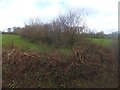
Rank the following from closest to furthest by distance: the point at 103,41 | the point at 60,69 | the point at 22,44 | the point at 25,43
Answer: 1. the point at 60,69
2. the point at 103,41
3. the point at 22,44
4. the point at 25,43

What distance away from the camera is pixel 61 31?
12227 mm

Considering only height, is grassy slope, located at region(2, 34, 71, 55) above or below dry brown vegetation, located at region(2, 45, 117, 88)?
above

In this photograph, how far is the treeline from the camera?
39.7 ft

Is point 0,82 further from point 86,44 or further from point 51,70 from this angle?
point 86,44

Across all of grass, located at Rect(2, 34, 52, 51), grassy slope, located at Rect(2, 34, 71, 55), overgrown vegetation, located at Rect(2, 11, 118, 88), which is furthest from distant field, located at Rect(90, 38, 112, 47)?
grass, located at Rect(2, 34, 52, 51)

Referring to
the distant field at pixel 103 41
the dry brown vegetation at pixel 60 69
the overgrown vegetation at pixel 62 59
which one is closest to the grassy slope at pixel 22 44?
the overgrown vegetation at pixel 62 59

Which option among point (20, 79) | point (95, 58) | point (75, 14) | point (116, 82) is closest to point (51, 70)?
point (20, 79)

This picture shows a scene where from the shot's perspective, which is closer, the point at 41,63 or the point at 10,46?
the point at 41,63

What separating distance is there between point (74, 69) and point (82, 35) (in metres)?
2.18

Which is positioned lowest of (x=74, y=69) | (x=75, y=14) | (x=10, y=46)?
(x=74, y=69)

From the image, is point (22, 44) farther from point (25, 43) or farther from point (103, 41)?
point (103, 41)

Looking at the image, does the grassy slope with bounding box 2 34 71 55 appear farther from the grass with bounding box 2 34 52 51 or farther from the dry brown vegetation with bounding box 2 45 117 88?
the dry brown vegetation with bounding box 2 45 117 88

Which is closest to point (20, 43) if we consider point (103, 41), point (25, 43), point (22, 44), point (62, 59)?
point (22, 44)

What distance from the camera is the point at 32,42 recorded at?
41.9 feet
